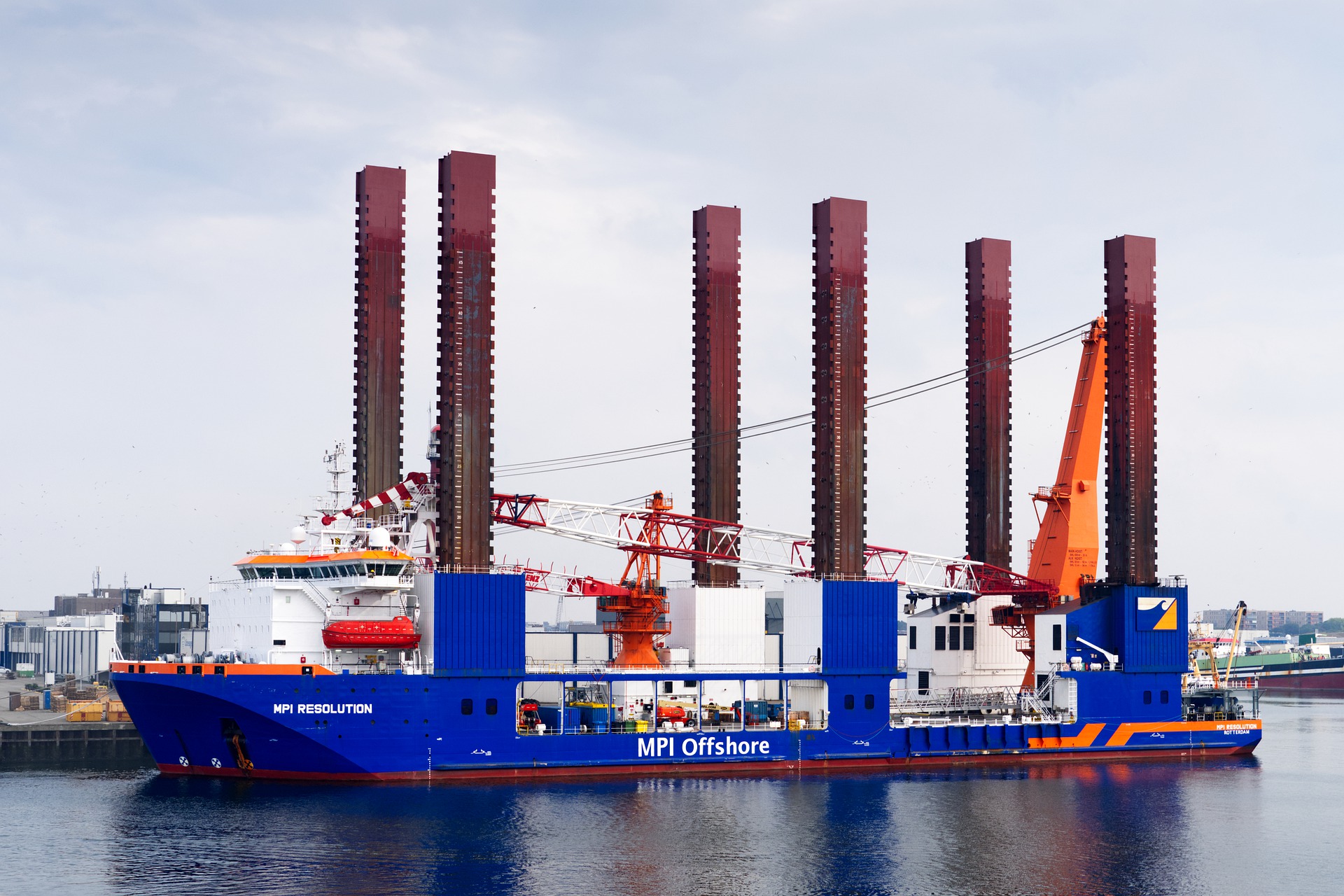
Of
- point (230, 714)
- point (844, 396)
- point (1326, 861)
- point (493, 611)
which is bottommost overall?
point (1326, 861)

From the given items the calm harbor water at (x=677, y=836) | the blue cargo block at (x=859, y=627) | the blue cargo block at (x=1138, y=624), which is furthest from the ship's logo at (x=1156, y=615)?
the blue cargo block at (x=859, y=627)

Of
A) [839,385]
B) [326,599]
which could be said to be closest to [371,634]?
[326,599]

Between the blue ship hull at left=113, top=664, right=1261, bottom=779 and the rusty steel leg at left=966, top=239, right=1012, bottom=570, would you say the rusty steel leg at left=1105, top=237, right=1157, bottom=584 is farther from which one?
the blue ship hull at left=113, top=664, right=1261, bottom=779

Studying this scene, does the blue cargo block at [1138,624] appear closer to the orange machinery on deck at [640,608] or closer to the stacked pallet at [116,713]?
the orange machinery on deck at [640,608]

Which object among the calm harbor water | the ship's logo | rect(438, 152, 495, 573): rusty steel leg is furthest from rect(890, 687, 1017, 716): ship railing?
rect(438, 152, 495, 573): rusty steel leg

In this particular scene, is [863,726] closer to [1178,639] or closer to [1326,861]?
[1178,639]

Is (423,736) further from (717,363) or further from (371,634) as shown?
(717,363)

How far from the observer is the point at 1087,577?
7812cm

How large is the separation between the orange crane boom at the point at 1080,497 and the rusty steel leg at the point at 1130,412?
76 centimetres

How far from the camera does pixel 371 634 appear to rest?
59719mm

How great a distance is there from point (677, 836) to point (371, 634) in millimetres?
16482

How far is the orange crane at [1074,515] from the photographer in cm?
7788

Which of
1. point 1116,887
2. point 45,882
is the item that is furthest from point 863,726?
point 45,882

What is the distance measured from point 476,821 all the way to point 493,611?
11809 mm
